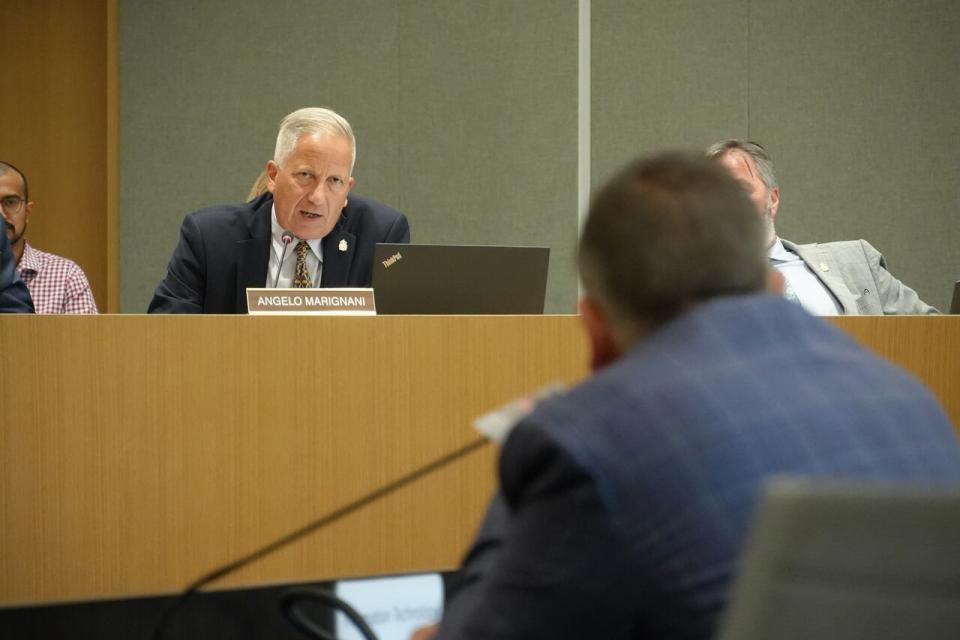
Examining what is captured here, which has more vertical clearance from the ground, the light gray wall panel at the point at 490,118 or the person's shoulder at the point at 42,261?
the light gray wall panel at the point at 490,118

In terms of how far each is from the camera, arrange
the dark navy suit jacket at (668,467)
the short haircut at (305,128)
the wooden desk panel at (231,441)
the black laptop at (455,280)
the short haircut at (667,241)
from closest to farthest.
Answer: the dark navy suit jacket at (668,467) → the short haircut at (667,241) → the wooden desk panel at (231,441) → the black laptop at (455,280) → the short haircut at (305,128)

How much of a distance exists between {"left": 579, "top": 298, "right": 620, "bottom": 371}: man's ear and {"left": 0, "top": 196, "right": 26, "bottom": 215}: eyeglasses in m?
3.52

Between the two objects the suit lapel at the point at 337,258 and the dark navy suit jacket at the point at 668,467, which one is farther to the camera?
the suit lapel at the point at 337,258

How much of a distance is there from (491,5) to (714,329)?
413cm

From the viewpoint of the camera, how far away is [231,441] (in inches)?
83.4

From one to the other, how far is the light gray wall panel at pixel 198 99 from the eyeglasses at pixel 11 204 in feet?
2.23

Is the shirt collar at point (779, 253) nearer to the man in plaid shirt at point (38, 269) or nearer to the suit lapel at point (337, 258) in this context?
the suit lapel at point (337, 258)

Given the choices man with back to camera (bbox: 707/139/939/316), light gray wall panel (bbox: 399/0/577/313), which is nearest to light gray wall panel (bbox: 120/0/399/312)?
light gray wall panel (bbox: 399/0/577/313)

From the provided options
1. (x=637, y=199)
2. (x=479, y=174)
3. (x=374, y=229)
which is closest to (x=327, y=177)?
(x=374, y=229)

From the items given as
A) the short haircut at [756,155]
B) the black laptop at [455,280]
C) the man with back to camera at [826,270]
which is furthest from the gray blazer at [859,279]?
the black laptop at [455,280]

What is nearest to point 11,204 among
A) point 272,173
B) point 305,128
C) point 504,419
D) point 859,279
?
point 272,173

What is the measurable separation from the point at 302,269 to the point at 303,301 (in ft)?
2.89

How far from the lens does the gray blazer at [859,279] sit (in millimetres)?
3258

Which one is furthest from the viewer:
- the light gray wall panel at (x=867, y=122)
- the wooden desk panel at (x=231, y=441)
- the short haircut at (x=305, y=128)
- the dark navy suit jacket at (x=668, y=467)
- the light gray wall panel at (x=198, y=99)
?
the light gray wall panel at (x=867, y=122)
